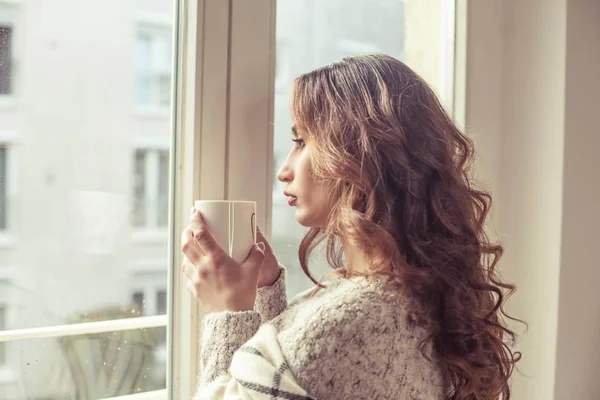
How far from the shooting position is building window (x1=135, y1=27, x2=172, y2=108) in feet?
3.24

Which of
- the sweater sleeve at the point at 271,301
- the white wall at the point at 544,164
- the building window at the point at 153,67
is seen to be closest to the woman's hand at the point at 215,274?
the sweater sleeve at the point at 271,301

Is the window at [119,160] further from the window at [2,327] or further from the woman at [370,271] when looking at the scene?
the woman at [370,271]

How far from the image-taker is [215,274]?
882 mm

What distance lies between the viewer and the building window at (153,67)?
3.24 ft

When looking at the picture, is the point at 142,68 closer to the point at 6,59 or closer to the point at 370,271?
the point at 6,59

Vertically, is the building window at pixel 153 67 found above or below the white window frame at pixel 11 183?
above

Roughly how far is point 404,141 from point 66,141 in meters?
0.48

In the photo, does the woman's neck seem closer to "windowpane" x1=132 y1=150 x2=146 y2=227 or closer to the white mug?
the white mug

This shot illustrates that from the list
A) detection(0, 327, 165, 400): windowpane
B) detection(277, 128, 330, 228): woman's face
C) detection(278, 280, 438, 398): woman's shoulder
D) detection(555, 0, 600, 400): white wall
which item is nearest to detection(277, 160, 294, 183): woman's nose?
detection(277, 128, 330, 228): woman's face

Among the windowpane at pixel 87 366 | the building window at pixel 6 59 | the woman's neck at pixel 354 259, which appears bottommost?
the windowpane at pixel 87 366

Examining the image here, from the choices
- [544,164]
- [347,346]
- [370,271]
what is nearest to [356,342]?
[347,346]

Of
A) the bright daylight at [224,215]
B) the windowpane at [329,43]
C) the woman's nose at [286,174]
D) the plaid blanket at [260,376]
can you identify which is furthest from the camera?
the windowpane at [329,43]

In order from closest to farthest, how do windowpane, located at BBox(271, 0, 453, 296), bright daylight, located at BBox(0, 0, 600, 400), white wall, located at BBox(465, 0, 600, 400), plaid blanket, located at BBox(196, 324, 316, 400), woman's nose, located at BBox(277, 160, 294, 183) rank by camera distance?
plaid blanket, located at BBox(196, 324, 316, 400)
bright daylight, located at BBox(0, 0, 600, 400)
woman's nose, located at BBox(277, 160, 294, 183)
windowpane, located at BBox(271, 0, 453, 296)
white wall, located at BBox(465, 0, 600, 400)

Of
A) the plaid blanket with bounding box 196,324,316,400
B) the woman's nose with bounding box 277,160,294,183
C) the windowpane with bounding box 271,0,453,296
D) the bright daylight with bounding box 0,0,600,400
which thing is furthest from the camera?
the windowpane with bounding box 271,0,453,296
